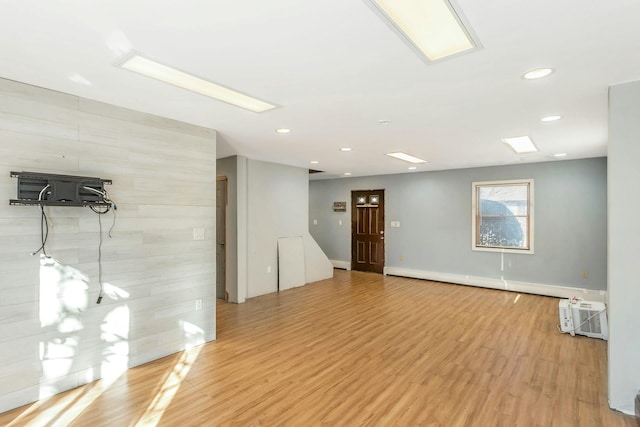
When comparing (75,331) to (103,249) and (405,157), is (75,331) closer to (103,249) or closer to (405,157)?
(103,249)

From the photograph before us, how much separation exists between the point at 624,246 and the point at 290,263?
510 centimetres

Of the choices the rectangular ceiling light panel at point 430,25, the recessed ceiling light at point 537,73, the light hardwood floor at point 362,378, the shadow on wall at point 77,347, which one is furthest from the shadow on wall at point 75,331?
the recessed ceiling light at point 537,73

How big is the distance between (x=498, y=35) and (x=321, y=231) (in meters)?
7.69

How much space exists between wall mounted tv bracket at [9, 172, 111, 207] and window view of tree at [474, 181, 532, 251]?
6714 millimetres

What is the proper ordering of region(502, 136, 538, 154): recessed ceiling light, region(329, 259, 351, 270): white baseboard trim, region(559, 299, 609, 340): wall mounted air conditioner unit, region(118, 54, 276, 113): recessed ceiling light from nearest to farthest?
region(118, 54, 276, 113): recessed ceiling light, region(559, 299, 609, 340): wall mounted air conditioner unit, region(502, 136, 538, 154): recessed ceiling light, region(329, 259, 351, 270): white baseboard trim

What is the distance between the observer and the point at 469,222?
22.7ft

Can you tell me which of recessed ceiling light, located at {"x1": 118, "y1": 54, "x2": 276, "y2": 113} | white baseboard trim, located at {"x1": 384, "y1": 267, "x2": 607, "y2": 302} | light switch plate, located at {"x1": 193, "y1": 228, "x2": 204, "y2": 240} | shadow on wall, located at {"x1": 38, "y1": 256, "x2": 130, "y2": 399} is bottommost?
white baseboard trim, located at {"x1": 384, "y1": 267, "x2": 607, "y2": 302}

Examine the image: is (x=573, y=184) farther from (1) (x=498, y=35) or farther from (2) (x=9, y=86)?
(2) (x=9, y=86)

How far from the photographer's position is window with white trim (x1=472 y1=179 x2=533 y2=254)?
249 inches

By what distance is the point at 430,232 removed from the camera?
24.4ft

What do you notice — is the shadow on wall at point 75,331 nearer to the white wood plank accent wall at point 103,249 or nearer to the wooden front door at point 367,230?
the white wood plank accent wall at point 103,249

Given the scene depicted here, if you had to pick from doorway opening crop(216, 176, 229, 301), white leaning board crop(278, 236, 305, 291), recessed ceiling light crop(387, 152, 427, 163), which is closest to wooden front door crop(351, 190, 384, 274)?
recessed ceiling light crop(387, 152, 427, 163)

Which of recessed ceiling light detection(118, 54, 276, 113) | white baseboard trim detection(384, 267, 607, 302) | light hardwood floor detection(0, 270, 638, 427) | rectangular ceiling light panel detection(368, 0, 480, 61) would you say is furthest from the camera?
white baseboard trim detection(384, 267, 607, 302)

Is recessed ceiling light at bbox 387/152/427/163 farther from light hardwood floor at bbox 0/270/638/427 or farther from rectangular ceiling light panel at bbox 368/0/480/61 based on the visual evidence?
rectangular ceiling light panel at bbox 368/0/480/61
